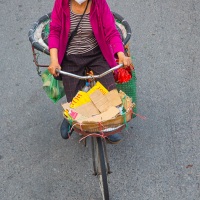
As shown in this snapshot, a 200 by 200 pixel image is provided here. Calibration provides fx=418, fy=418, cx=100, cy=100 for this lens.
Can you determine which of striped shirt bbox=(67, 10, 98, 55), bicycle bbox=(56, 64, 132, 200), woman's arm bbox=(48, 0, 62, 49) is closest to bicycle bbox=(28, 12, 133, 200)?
bicycle bbox=(56, 64, 132, 200)

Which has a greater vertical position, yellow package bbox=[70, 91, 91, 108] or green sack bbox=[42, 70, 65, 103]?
yellow package bbox=[70, 91, 91, 108]

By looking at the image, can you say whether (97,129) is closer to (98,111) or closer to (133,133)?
(98,111)

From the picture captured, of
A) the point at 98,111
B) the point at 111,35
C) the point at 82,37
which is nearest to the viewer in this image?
the point at 98,111

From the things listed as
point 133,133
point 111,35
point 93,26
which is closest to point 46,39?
point 93,26

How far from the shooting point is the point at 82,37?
342 cm

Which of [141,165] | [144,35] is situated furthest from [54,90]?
[144,35]

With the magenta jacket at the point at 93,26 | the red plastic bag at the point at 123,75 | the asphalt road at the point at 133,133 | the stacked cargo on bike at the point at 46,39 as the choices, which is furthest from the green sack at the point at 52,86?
the asphalt road at the point at 133,133

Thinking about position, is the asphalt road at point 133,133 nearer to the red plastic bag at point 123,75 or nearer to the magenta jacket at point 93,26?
the red plastic bag at point 123,75

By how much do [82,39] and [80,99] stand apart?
0.62 metres

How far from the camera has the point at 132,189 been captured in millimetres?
3627

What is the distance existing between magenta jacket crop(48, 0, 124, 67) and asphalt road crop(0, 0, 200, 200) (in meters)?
1.09

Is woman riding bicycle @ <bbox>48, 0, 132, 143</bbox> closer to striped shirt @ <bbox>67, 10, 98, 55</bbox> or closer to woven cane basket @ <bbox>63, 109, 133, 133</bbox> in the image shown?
striped shirt @ <bbox>67, 10, 98, 55</bbox>

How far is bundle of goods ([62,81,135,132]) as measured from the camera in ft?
9.40

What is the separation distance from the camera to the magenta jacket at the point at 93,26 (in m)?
3.29
